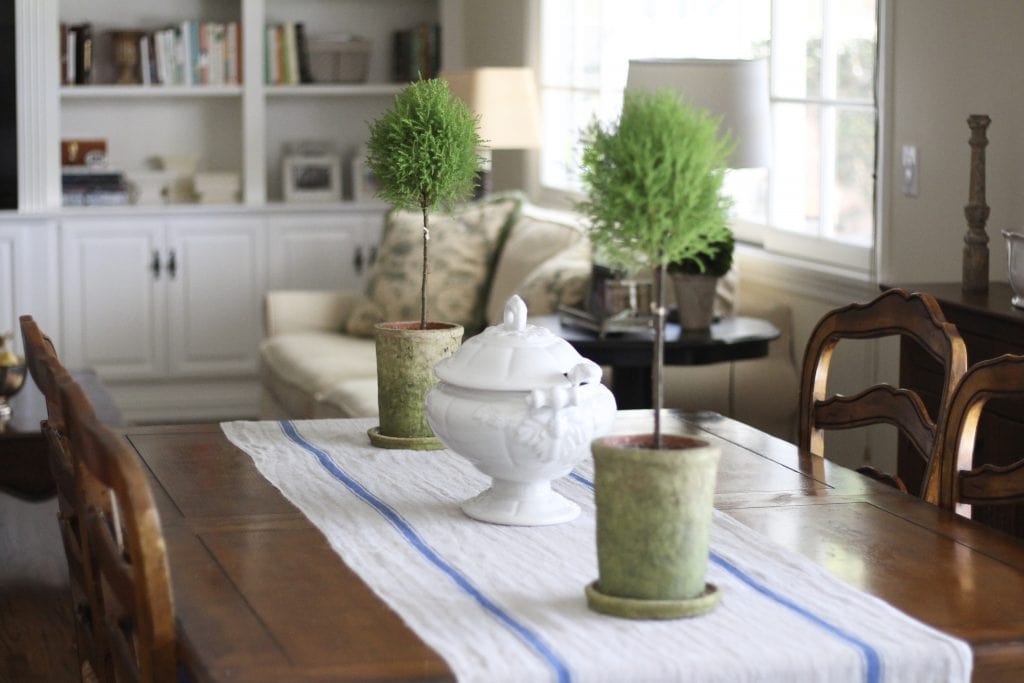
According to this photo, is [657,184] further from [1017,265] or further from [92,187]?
[92,187]

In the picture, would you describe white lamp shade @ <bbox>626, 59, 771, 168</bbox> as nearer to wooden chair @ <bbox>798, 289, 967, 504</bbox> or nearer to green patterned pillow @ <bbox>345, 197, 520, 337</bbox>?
wooden chair @ <bbox>798, 289, 967, 504</bbox>

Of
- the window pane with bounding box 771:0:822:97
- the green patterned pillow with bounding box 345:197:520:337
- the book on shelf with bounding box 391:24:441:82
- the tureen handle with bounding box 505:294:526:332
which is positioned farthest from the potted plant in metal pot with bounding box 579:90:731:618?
the book on shelf with bounding box 391:24:441:82

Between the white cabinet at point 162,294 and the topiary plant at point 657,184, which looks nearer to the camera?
the topiary plant at point 657,184

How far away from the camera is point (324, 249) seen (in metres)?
6.45

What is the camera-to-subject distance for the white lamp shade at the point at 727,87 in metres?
3.62

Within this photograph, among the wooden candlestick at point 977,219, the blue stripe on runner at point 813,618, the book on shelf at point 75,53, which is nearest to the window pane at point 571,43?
the book on shelf at point 75,53

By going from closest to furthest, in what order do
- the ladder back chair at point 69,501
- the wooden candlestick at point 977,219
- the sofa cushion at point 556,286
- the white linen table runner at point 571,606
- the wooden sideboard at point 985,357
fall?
the white linen table runner at point 571,606, the ladder back chair at point 69,501, the wooden sideboard at point 985,357, the wooden candlestick at point 977,219, the sofa cushion at point 556,286

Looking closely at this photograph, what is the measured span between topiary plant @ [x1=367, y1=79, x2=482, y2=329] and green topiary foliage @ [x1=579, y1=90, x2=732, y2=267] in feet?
2.26

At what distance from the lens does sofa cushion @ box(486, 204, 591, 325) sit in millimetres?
4754

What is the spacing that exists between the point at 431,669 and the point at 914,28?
273cm

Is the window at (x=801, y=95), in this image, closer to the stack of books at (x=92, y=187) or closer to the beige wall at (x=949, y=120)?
the beige wall at (x=949, y=120)

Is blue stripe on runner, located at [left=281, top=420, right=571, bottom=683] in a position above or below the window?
below

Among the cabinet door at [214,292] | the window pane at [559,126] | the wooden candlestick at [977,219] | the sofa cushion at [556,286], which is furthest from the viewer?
the cabinet door at [214,292]

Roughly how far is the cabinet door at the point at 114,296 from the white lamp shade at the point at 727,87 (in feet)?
10.2
